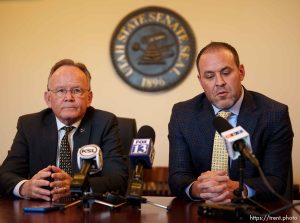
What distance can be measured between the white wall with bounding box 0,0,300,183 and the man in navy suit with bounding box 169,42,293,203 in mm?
1718

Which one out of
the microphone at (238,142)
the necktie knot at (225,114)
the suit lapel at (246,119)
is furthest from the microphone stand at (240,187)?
the necktie knot at (225,114)

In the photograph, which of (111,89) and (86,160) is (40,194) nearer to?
(86,160)

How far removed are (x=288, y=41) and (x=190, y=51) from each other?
96 cm

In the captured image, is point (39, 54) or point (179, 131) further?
point (39, 54)

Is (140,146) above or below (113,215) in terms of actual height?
above

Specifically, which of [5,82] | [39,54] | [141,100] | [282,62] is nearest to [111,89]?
[141,100]

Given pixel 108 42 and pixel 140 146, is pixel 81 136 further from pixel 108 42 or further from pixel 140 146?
pixel 108 42

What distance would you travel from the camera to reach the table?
168 cm

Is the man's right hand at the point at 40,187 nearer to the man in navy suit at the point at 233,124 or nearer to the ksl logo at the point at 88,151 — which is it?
the ksl logo at the point at 88,151

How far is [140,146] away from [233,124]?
1007 mm

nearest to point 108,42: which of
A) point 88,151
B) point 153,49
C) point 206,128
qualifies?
point 153,49

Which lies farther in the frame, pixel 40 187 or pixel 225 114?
pixel 225 114

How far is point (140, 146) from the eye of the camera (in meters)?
1.78

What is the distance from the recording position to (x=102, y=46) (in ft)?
15.1
